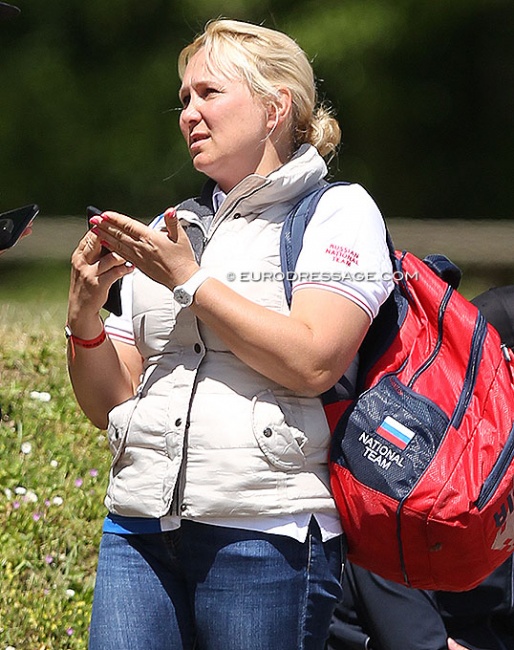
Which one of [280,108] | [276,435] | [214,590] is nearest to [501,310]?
[280,108]

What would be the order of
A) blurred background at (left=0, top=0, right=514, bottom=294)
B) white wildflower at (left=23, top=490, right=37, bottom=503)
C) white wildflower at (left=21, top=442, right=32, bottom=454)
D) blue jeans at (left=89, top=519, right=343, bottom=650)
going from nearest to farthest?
blue jeans at (left=89, top=519, right=343, bottom=650), white wildflower at (left=23, top=490, right=37, bottom=503), white wildflower at (left=21, top=442, right=32, bottom=454), blurred background at (left=0, top=0, right=514, bottom=294)

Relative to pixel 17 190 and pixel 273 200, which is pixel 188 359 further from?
pixel 17 190

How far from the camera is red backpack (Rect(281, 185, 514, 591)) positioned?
199 cm

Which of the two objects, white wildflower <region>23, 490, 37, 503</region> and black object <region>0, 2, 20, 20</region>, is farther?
white wildflower <region>23, 490, 37, 503</region>

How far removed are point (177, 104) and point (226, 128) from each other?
8.63m

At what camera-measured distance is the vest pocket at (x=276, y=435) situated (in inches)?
77.2

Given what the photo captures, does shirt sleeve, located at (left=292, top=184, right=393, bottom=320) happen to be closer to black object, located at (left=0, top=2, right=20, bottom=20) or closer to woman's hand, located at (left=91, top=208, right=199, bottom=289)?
woman's hand, located at (left=91, top=208, right=199, bottom=289)

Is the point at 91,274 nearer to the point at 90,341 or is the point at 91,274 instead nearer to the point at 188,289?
the point at 90,341

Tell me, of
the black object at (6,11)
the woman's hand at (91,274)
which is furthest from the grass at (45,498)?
the black object at (6,11)

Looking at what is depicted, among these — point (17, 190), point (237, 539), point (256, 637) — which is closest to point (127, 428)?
point (237, 539)

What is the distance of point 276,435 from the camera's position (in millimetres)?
1965

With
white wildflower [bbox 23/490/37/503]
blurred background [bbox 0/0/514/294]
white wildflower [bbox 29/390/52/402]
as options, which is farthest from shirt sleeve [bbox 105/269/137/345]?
blurred background [bbox 0/0/514/294]

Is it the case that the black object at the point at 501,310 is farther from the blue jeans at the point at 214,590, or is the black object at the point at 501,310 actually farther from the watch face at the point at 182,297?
the watch face at the point at 182,297

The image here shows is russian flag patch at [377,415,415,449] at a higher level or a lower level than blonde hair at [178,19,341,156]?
lower
